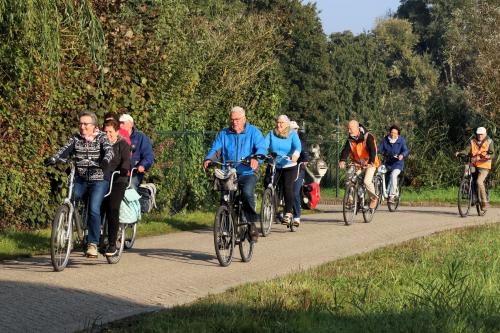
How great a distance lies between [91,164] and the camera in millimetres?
12844

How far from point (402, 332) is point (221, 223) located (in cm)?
486

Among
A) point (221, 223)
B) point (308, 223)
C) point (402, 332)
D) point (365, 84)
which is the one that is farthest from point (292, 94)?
point (402, 332)

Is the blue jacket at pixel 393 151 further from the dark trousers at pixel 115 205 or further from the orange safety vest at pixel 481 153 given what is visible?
the dark trousers at pixel 115 205

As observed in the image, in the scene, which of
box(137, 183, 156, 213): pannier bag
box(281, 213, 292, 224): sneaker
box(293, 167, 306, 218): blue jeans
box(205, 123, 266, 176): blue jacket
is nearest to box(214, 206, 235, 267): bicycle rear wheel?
box(205, 123, 266, 176): blue jacket

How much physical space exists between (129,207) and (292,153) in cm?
465

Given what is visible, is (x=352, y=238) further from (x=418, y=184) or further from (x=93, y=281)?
(x=418, y=184)

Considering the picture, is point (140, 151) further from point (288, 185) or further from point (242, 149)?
point (288, 185)

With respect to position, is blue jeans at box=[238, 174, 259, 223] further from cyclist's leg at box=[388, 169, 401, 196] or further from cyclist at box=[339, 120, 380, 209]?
cyclist's leg at box=[388, 169, 401, 196]

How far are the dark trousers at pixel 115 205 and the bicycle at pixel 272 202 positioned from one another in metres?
3.98

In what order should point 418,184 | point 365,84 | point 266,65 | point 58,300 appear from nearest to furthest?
point 58,300, point 266,65, point 418,184, point 365,84

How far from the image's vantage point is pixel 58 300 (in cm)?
1008

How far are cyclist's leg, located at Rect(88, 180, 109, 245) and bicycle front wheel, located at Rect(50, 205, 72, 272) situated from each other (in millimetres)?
493

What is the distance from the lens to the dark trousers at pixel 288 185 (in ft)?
58.9

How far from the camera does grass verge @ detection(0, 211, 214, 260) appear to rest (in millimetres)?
13909
